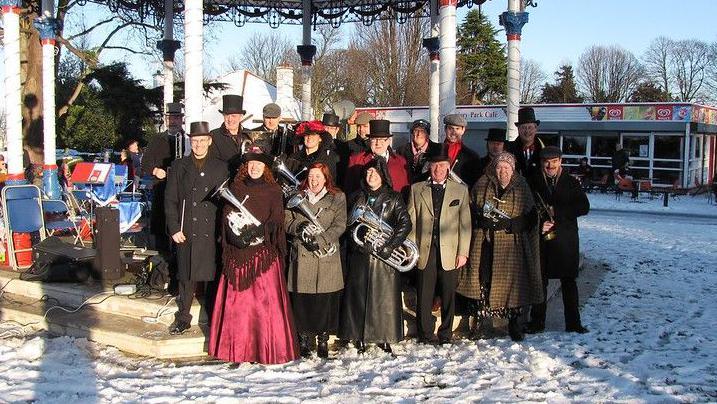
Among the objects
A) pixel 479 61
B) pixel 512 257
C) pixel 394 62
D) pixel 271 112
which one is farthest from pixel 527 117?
pixel 479 61

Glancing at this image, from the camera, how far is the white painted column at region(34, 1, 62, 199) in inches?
473

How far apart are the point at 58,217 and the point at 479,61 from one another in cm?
3995

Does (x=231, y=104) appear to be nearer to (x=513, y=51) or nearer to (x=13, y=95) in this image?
(x=13, y=95)

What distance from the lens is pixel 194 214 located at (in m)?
6.31

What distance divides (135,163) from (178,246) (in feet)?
34.5

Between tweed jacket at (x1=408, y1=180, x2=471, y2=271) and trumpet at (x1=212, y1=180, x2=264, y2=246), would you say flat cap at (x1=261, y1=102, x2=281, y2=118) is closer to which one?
trumpet at (x1=212, y1=180, x2=264, y2=246)

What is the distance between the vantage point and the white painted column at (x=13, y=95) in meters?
9.80

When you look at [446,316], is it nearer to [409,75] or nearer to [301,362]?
[301,362]

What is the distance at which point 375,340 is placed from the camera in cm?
620

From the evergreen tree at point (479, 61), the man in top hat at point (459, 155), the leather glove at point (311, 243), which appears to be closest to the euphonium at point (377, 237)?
the leather glove at point (311, 243)

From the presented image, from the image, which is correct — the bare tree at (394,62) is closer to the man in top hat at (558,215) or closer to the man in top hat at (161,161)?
the man in top hat at (161,161)

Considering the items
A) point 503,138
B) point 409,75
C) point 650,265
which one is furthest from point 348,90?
point 503,138

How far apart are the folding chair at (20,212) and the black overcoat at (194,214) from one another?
3.53m

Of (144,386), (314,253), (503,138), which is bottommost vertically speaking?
(144,386)
